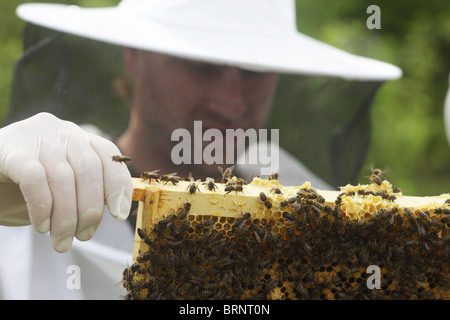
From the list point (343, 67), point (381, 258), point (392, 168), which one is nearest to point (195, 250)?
point (381, 258)

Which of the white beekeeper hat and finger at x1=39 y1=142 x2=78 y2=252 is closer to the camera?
finger at x1=39 y1=142 x2=78 y2=252

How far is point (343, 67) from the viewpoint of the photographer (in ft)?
13.3

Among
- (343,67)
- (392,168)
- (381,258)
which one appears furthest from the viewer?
(392,168)

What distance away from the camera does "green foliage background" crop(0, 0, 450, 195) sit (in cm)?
967

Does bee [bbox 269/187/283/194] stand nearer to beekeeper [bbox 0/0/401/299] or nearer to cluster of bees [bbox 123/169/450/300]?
cluster of bees [bbox 123/169/450/300]

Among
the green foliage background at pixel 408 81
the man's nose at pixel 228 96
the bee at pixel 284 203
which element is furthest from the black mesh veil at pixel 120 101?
the green foliage background at pixel 408 81

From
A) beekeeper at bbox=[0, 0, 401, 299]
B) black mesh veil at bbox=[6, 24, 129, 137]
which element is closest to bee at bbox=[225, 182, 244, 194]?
beekeeper at bbox=[0, 0, 401, 299]

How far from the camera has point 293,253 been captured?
5.99ft

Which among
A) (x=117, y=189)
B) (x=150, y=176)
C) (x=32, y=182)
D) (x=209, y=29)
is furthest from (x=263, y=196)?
(x=209, y=29)

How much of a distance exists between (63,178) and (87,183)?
9cm

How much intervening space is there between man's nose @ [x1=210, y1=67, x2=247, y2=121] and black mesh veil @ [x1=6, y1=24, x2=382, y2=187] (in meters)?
0.95

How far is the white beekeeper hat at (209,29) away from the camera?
11.5 feet

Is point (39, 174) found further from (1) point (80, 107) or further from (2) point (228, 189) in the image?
(1) point (80, 107)

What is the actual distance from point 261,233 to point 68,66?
3.16m
